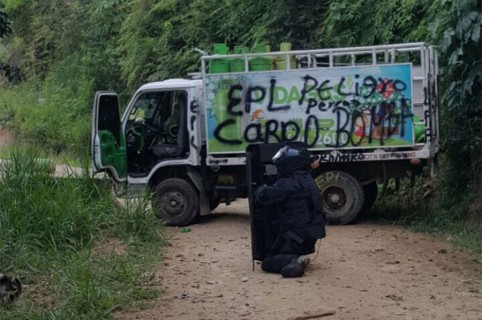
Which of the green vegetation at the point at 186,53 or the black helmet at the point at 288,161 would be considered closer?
the black helmet at the point at 288,161

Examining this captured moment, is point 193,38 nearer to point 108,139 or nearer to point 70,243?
point 108,139

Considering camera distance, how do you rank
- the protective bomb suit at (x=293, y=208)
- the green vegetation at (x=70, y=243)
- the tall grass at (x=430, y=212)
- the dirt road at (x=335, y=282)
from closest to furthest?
the dirt road at (x=335, y=282), the green vegetation at (x=70, y=243), the protective bomb suit at (x=293, y=208), the tall grass at (x=430, y=212)

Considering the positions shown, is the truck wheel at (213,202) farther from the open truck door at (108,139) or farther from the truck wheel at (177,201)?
the open truck door at (108,139)

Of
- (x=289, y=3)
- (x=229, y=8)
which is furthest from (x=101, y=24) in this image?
(x=289, y=3)

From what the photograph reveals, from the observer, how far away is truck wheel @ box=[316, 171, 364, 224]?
1203cm

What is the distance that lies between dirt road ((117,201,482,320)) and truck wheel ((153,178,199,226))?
1336mm

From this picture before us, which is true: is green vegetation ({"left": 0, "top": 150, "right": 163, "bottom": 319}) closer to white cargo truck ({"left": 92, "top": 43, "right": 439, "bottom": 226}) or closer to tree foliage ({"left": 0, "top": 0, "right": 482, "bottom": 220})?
white cargo truck ({"left": 92, "top": 43, "right": 439, "bottom": 226})

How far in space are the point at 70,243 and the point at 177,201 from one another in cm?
346

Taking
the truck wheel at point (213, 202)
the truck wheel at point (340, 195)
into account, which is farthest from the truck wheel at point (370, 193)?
the truck wheel at point (213, 202)

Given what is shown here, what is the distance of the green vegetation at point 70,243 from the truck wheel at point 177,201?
1.35 metres

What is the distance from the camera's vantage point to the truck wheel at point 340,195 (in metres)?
12.0

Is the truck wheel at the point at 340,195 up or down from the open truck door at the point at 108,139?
down

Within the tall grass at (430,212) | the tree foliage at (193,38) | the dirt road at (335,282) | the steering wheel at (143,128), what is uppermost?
the tree foliage at (193,38)

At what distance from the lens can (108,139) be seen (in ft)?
40.3
